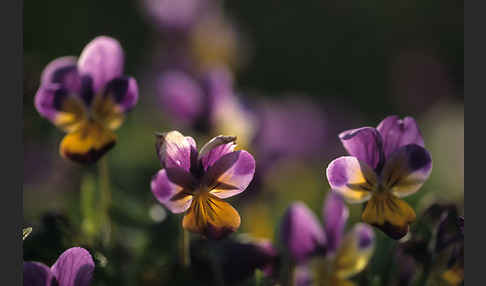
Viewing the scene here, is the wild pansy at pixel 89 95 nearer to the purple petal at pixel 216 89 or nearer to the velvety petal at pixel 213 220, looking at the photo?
the velvety petal at pixel 213 220

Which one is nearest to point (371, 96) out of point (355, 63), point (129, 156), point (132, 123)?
point (355, 63)

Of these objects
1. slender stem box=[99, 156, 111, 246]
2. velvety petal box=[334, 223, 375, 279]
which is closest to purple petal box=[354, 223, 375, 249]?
velvety petal box=[334, 223, 375, 279]

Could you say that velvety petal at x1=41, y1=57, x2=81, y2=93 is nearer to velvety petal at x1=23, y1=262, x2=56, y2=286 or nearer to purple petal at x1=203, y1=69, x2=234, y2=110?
velvety petal at x1=23, y1=262, x2=56, y2=286

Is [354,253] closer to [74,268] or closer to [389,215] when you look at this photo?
[389,215]

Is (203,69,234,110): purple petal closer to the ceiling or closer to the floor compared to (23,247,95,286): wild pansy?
closer to the ceiling

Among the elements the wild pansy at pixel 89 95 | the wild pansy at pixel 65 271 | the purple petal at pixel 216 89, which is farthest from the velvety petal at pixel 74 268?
the purple petal at pixel 216 89

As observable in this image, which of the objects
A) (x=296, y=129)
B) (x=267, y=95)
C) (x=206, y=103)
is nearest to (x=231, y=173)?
(x=206, y=103)
